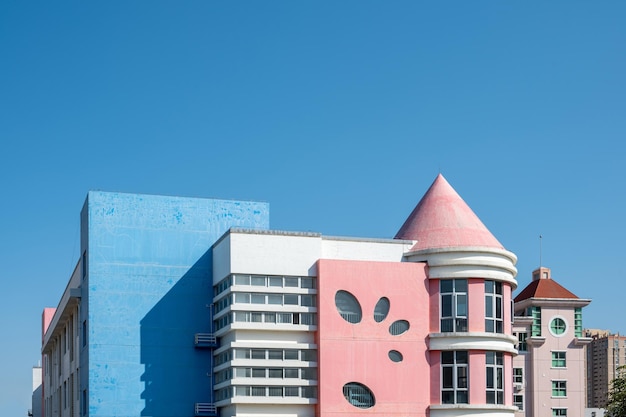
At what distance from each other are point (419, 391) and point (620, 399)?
509 inches

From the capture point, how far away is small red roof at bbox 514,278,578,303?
64688mm

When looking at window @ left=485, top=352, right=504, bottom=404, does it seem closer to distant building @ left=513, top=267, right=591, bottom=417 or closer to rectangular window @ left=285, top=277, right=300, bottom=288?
rectangular window @ left=285, top=277, right=300, bottom=288

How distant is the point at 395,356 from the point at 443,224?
20.4ft

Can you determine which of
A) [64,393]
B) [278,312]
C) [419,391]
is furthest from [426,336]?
[64,393]

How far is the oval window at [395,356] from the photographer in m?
41.9

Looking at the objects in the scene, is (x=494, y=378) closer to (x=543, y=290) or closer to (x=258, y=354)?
(x=258, y=354)

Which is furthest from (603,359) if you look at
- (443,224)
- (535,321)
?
(443,224)

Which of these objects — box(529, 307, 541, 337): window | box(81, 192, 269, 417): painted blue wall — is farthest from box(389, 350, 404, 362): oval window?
box(529, 307, 541, 337): window

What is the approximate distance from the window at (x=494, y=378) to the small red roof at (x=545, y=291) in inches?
883

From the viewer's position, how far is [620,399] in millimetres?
49312

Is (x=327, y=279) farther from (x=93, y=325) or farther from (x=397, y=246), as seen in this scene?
(x=93, y=325)

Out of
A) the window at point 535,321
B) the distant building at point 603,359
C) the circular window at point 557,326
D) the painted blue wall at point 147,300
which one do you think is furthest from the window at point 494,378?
the distant building at point 603,359

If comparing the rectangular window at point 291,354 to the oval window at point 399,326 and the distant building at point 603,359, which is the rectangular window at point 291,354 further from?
the distant building at point 603,359

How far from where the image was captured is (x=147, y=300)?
143 feet
